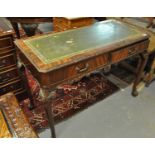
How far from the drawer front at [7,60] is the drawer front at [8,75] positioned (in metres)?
0.06

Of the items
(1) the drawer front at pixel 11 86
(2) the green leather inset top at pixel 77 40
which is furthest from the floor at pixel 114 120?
(2) the green leather inset top at pixel 77 40

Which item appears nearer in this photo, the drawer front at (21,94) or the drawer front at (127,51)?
the drawer front at (127,51)

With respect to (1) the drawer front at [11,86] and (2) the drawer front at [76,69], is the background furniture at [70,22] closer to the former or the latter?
(1) the drawer front at [11,86]

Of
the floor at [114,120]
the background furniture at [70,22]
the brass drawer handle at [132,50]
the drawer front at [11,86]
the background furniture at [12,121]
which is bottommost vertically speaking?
the floor at [114,120]

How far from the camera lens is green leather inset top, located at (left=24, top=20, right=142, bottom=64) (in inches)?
48.7

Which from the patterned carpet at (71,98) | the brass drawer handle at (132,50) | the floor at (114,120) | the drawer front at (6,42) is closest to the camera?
the drawer front at (6,42)

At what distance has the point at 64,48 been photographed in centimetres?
130

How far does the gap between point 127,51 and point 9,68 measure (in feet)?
3.41

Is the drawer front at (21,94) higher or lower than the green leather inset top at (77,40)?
lower

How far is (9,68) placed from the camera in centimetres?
160

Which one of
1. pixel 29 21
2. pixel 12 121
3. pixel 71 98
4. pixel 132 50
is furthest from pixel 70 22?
pixel 12 121

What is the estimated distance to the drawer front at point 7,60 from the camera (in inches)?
59.8

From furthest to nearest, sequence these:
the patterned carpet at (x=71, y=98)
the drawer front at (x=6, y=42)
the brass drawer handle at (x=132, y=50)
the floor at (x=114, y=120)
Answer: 1. the patterned carpet at (x=71, y=98)
2. the floor at (x=114, y=120)
3. the brass drawer handle at (x=132, y=50)
4. the drawer front at (x=6, y=42)

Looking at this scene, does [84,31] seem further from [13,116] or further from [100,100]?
[13,116]
